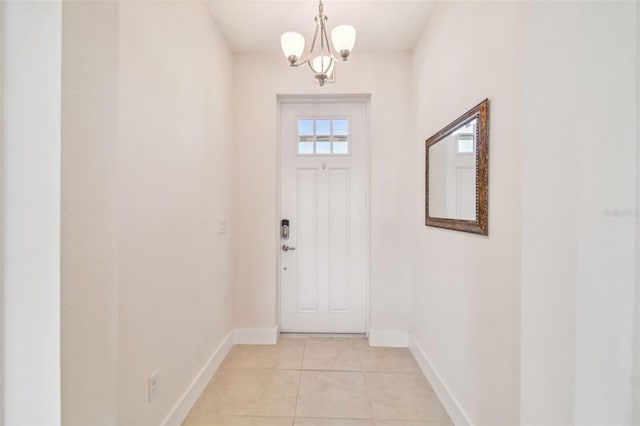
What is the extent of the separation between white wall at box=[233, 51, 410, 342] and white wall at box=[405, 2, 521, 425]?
0.39 metres

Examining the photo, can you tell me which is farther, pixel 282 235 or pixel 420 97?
pixel 282 235

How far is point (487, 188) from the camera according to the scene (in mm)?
1325

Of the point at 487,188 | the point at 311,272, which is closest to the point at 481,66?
the point at 487,188

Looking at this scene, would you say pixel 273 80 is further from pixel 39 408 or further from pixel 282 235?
pixel 39 408

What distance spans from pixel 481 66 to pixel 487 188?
0.59 metres

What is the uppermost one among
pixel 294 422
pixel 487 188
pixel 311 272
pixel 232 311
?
pixel 487 188

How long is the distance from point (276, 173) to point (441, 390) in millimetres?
2046

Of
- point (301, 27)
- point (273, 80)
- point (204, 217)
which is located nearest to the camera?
point (204, 217)

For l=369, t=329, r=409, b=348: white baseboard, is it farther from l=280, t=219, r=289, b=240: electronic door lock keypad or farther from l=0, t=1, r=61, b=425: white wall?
l=0, t=1, r=61, b=425: white wall

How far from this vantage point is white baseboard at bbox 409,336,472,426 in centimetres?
156

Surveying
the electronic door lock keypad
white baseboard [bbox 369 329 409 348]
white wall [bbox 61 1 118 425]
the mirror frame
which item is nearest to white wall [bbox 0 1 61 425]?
white wall [bbox 61 1 118 425]

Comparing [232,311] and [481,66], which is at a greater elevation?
[481,66]

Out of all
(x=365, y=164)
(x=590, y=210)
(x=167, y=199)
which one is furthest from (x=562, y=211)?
(x=365, y=164)

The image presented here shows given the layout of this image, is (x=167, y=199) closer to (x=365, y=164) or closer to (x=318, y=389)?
(x=318, y=389)
